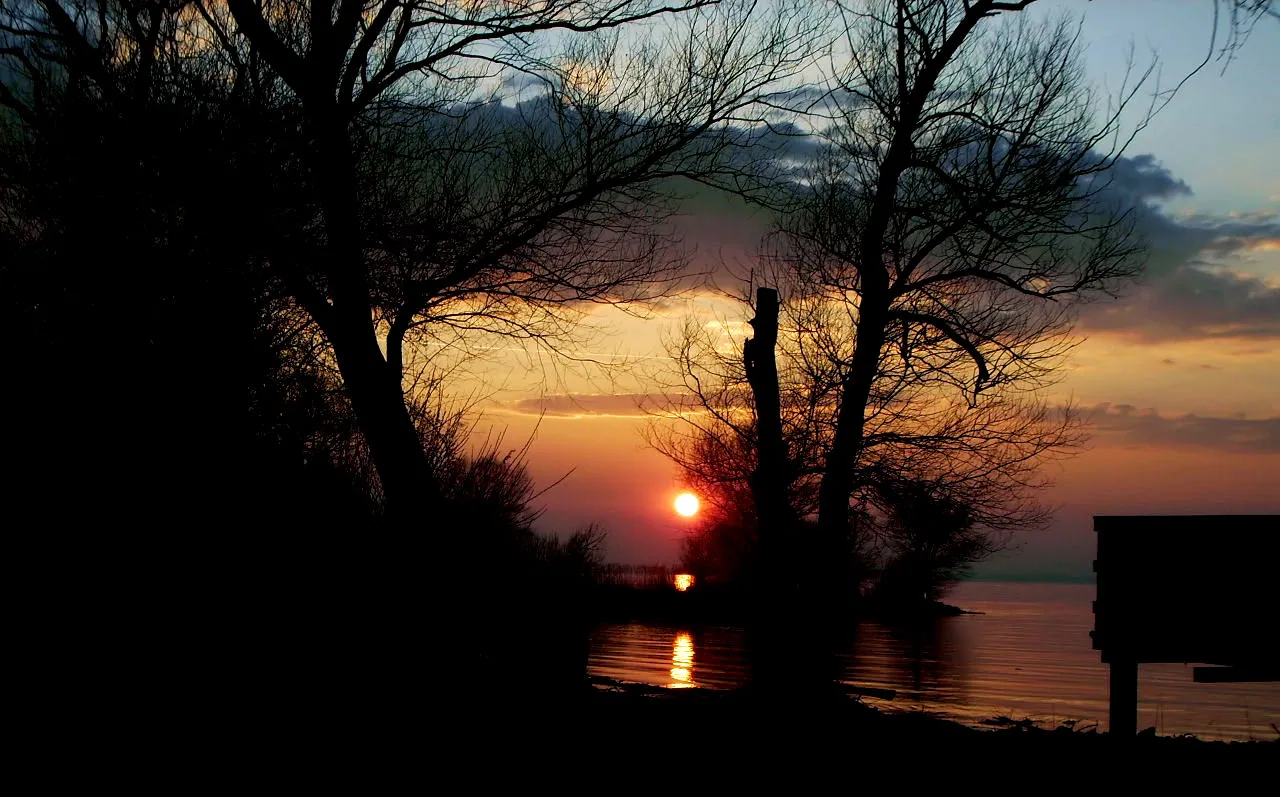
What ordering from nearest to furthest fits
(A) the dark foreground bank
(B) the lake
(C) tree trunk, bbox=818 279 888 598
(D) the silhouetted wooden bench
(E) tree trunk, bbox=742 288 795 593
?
(A) the dark foreground bank, (D) the silhouetted wooden bench, (E) tree trunk, bbox=742 288 795 593, (C) tree trunk, bbox=818 279 888 598, (B) the lake

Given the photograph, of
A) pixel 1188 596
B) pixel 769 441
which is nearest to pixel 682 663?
pixel 769 441

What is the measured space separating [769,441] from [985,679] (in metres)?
14.3

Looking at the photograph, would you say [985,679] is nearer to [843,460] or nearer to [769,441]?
[843,460]

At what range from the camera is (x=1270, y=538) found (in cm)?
763

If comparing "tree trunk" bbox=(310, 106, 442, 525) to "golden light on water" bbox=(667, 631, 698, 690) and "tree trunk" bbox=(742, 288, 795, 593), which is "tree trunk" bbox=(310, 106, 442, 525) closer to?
"tree trunk" bbox=(742, 288, 795, 593)

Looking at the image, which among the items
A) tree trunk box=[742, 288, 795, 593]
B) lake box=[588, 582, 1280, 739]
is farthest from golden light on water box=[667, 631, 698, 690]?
tree trunk box=[742, 288, 795, 593]

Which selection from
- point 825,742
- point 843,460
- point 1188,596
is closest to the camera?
point 825,742

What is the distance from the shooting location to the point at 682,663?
23016 millimetres

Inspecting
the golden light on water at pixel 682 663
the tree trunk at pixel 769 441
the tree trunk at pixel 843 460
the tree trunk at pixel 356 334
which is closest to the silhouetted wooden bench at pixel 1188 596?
the tree trunk at pixel 769 441

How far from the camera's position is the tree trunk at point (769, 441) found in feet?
36.2

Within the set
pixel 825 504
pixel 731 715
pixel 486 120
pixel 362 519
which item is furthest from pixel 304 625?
pixel 825 504

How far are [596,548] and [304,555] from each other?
2419 cm

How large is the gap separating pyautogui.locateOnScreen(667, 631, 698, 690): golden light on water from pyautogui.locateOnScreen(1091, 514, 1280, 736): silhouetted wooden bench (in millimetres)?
→ 6203

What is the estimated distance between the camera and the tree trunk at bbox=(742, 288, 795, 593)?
435 inches
